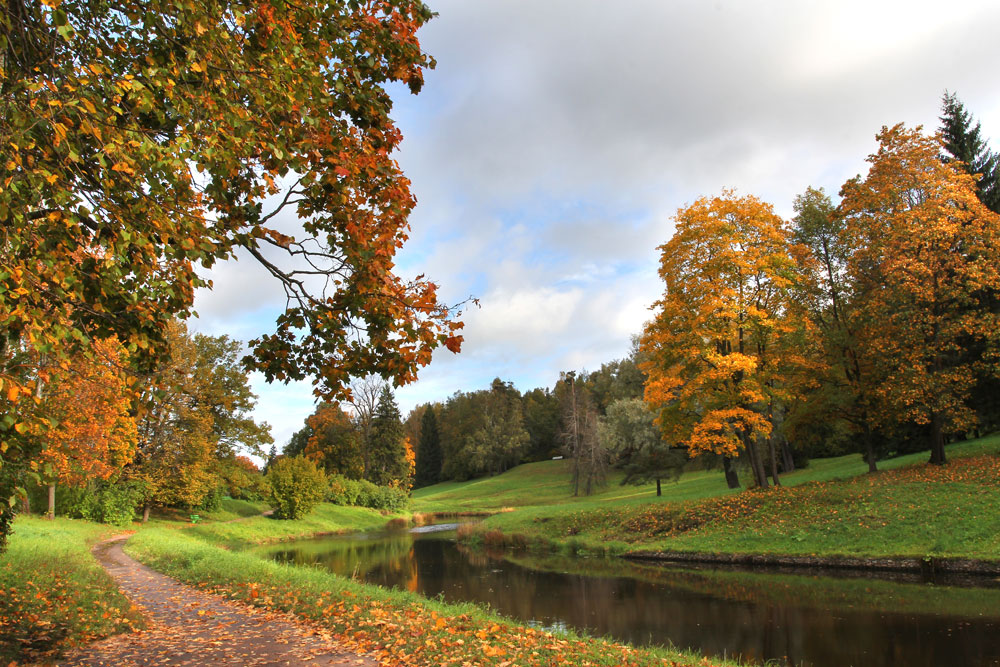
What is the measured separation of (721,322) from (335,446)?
4265cm

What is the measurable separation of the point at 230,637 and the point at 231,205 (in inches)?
231

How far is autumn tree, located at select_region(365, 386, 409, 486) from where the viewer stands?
53.8 meters

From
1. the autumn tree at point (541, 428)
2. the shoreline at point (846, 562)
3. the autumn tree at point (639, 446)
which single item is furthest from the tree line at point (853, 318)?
the autumn tree at point (541, 428)

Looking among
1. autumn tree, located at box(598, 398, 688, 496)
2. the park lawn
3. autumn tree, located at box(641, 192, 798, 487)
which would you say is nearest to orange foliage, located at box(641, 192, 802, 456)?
autumn tree, located at box(641, 192, 798, 487)

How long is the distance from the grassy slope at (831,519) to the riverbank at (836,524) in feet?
0.09

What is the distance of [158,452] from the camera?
109ft

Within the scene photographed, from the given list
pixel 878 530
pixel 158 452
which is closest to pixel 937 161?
pixel 878 530

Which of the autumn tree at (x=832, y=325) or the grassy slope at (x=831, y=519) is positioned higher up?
the autumn tree at (x=832, y=325)

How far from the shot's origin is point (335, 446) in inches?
2173

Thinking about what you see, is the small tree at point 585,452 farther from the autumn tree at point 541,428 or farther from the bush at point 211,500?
the autumn tree at point 541,428

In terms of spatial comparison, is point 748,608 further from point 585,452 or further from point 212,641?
point 585,452

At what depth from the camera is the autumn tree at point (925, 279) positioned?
62.6 feet

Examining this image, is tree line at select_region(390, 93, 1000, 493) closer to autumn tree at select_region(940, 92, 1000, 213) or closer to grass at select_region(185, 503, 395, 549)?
autumn tree at select_region(940, 92, 1000, 213)

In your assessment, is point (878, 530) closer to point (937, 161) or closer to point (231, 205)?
point (937, 161)
